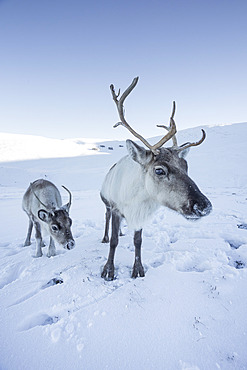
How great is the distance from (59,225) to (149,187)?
193cm

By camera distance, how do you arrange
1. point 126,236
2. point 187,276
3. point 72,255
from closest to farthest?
point 187,276
point 72,255
point 126,236

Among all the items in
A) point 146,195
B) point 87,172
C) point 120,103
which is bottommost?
point 87,172

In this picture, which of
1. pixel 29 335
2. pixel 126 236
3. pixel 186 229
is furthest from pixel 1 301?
pixel 186 229

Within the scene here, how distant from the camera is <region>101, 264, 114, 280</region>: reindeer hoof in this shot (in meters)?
2.74

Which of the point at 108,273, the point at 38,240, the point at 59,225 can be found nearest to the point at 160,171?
the point at 108,273

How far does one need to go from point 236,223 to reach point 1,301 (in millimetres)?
Result: 5313

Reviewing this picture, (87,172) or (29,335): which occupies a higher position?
(29,335)

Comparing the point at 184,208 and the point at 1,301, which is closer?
the point at 184,208

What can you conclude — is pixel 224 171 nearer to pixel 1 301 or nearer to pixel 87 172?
pixel 87 172

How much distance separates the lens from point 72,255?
350cm

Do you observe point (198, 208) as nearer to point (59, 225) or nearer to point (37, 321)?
point (37, 321)

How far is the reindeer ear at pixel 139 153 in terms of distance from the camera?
240cm

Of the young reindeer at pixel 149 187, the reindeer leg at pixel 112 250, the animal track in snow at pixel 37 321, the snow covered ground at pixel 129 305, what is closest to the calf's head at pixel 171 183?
the young reindeer at pixel 149 187

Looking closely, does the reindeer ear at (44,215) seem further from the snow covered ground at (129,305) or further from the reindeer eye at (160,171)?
the reindeer eye at (160,171)
